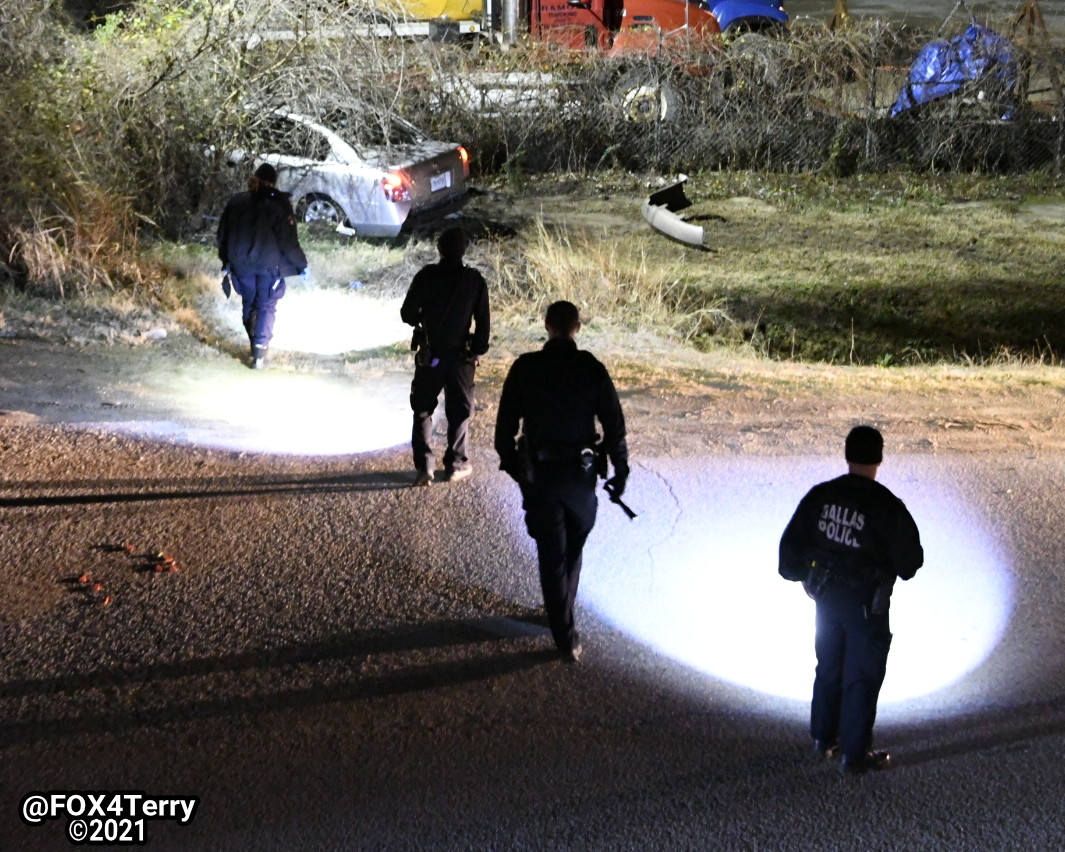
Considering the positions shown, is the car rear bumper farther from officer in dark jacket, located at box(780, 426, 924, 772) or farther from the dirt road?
officer in dark jacket, located at box(780, 426, 924, 772)

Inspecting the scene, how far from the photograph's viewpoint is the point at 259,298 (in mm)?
8859

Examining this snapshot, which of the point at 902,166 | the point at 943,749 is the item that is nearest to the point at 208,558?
the point at 943,749

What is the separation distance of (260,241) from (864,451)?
224 inches

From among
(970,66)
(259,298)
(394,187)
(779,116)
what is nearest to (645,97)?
(779,116)

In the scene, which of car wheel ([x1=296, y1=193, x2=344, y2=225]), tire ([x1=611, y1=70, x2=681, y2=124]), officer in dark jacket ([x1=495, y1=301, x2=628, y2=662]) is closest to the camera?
officer in dark jacket ([x1=495, y1=301, x2=628, y2=662])

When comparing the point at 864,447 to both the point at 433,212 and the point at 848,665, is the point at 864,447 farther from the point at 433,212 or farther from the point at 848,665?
the point at 433,212

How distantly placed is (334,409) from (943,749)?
5117 millimetres

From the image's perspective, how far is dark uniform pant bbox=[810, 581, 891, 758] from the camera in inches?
156

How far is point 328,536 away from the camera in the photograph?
6160 mm

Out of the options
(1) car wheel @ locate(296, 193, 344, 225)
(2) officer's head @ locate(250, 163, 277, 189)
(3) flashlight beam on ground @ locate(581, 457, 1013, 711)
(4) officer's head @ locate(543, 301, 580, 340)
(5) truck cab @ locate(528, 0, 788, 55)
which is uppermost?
(5) truck cab @ locate(528, 0, 788, 55)

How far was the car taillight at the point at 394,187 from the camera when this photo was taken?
13344 millimetres

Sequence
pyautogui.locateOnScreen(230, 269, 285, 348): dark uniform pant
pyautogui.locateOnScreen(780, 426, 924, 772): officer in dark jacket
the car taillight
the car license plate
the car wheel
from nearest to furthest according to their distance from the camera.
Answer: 1. pyautogui.locateOnScreen(780, 426, 924, 772): officer in dark jacket
2. pyautogui.locateOnScreen(230, 269, 285, 348): dark uniform pant
3. the car taillight
4. the car wheel
5. the car license plate

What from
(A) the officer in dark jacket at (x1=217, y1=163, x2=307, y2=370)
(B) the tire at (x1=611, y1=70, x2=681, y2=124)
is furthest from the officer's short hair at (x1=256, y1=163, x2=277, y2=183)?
(B) the tire at (x1=611, y1=70, x2=681, y2=124)

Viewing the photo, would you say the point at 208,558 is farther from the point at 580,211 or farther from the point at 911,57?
the point at 911,57
